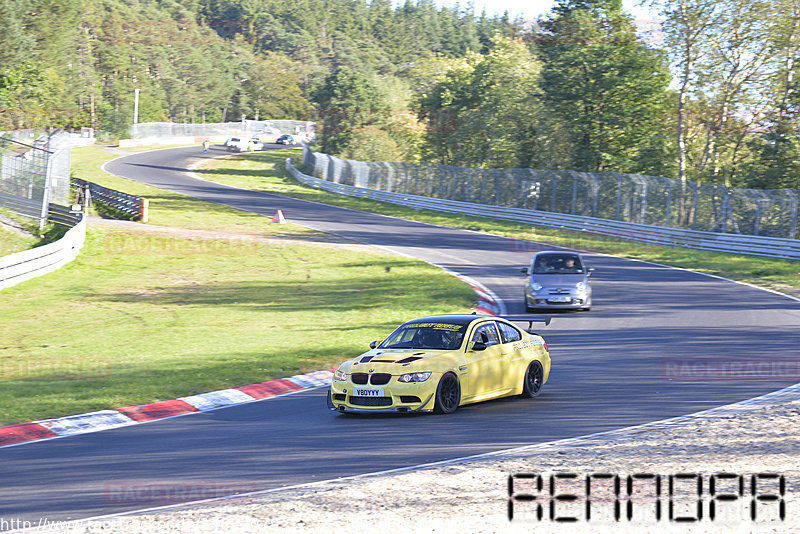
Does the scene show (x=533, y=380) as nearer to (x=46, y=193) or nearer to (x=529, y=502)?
(x=529, y=502)

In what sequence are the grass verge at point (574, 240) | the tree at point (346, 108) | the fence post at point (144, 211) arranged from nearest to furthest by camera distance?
the grass verge at point (574, 240) → the fence post at point (144, 211) → the tree at point (346, 108)

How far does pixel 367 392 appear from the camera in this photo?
11.4m

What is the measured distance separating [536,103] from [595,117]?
7.92 m

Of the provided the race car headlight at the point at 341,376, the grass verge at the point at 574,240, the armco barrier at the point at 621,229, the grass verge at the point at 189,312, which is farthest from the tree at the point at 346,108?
the race car headlight at the point at 341,376

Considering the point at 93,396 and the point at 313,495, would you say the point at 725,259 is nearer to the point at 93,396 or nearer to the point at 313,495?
the point at 93,396

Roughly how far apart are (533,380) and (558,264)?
434 inches

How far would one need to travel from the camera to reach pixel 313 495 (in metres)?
7.71

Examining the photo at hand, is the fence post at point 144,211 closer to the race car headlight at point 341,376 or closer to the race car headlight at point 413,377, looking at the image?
the race car headlight at point 341,376

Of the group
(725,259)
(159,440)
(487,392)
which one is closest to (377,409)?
(487,392)

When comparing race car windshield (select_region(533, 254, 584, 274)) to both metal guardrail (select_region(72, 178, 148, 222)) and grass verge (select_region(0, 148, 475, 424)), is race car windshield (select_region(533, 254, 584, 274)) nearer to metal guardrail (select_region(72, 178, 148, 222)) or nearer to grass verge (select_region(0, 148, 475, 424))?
grass verge (select_region(0, 148, 475, 424))

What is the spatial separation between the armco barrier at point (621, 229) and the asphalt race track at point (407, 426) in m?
11.6

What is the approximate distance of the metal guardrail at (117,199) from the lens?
43.9 metres

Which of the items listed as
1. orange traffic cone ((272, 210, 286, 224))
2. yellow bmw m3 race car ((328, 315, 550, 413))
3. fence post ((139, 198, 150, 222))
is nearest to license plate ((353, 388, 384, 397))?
yellow bmw m3 race car ((328, 315, 550, 413))

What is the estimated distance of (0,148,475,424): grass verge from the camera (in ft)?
48.2
